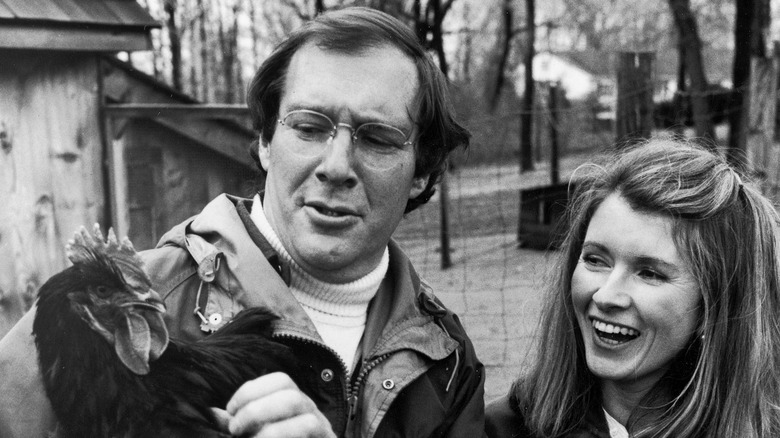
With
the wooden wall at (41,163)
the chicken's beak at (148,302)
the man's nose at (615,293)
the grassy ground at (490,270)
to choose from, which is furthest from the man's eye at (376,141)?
the grassy ground at (490,270)

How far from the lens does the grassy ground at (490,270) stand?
6.52 metres

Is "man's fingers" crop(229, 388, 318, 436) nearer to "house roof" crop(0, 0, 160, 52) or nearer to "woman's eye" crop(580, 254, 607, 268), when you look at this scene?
"house roof" crop(0, 0, 160, 52)

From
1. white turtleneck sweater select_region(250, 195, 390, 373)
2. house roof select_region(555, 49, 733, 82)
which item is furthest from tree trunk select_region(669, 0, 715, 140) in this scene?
house roof select_region(555, 49, 733, 82)

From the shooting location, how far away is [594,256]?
2.62 m

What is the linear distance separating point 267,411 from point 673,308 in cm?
144

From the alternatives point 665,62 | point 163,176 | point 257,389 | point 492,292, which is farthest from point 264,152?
point 665,62

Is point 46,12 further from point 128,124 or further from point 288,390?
point 288,390

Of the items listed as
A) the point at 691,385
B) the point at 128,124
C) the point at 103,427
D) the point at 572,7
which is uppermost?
the point at 572,7

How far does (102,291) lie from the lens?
54.1 inches

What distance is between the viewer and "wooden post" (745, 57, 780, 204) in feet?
26.7

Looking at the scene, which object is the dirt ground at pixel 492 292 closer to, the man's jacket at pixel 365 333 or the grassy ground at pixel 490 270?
the grassy ground at pixel 490 270

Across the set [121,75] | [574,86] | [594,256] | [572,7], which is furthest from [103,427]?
[574,86]

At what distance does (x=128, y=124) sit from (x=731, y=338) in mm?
1867

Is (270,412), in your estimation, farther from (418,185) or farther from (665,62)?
(665,62)
